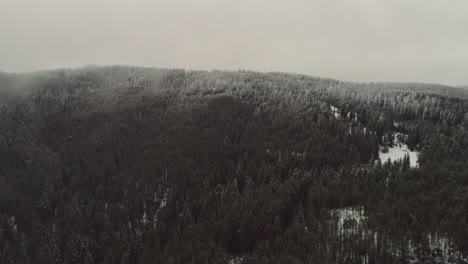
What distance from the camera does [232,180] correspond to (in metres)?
121

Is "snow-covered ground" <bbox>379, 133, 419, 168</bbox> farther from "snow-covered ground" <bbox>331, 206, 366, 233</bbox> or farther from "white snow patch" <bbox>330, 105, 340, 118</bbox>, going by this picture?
"snow-covered ground" <bbox>331, 206, 366, 233</bbox>

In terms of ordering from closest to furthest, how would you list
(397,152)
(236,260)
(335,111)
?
(236,260), (397,152), (335,111)

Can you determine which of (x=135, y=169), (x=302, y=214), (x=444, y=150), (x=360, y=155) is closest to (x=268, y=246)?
(x=302, y=214)

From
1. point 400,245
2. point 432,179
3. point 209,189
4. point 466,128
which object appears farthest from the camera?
point 466,128

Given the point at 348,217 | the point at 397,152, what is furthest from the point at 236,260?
the point at 397,152

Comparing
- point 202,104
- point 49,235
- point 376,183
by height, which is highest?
point 202,104

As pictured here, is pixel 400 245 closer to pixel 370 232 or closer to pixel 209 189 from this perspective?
pixel 370 232

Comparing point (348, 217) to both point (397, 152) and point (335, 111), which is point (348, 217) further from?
point (335, 111)

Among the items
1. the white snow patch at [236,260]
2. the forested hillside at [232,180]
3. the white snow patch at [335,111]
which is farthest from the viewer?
the white snow patch at [335,111]

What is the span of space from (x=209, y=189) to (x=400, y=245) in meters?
55.4

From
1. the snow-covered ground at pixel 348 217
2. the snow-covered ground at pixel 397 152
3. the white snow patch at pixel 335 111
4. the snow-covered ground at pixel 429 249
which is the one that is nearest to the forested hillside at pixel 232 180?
the snow-covered ground at pixel 429 249

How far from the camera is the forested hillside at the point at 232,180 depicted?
257 ft

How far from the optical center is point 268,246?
78.1m

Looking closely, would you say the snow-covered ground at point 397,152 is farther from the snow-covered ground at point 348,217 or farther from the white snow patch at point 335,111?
the snow-covered ground at point 348,217
